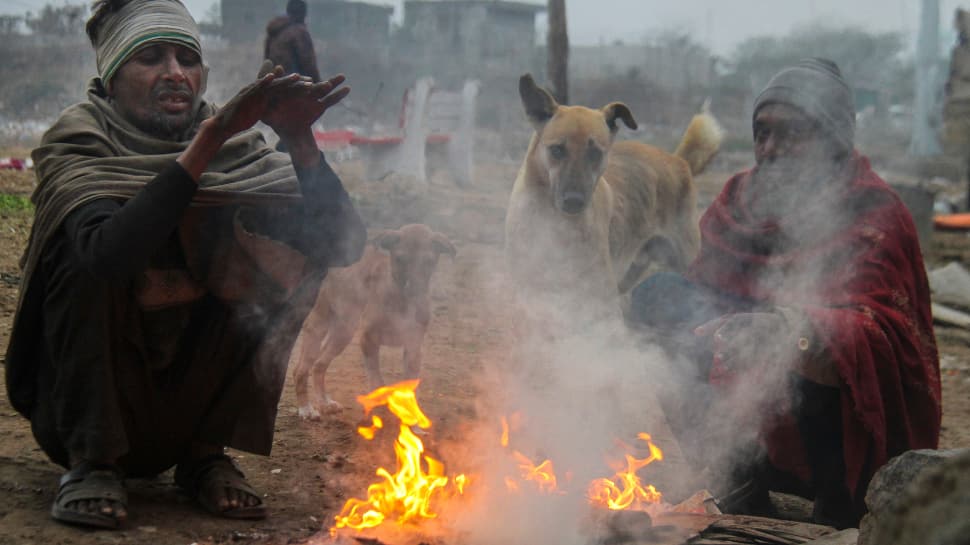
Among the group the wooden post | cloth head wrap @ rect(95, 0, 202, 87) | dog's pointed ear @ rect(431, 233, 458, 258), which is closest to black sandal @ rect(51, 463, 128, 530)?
cloth head wrap @ rect(95, 0, 202, 87)

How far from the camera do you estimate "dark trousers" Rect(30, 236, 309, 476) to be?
3021 millimetres

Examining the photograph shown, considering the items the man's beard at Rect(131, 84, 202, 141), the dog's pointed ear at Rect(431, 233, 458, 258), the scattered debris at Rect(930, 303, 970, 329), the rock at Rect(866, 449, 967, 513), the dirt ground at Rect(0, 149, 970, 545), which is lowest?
the scattered debris at Rect(930, 303, 970, 329)

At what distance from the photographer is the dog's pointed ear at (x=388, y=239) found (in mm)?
5391

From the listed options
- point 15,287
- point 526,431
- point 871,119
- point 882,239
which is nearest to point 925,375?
point 882,239

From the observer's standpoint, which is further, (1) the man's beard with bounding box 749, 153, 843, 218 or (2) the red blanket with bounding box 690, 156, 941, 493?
(1) the man's beard with bounding box 749, 153, 843, 218

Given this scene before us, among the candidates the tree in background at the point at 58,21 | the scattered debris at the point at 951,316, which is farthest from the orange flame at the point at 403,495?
the tree in background at the point at 58,21

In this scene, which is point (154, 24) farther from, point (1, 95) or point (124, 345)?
point (1, 95)

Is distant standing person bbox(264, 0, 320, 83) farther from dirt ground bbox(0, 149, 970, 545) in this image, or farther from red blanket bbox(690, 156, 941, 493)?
red blanket bbox(690, 156, 941, 493)

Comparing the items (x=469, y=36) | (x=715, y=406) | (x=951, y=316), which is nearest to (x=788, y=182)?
(x=715, y=406)

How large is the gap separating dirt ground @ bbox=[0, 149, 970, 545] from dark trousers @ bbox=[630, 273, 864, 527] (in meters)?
1.15

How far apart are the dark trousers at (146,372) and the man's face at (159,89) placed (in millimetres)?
568

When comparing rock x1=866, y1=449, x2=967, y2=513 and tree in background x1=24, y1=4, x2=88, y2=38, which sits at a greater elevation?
tree in background x1=24, y1=4, x2=88, y2=38

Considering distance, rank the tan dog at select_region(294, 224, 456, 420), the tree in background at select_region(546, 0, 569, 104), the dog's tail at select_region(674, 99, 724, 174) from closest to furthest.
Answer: the tan dog at select_region(294, 224, 456, 420) → the dog's tail at select_region(674, 99, 724, 174) → the tree in background at select_region(546, 0, 569, 104)

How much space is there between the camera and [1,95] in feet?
38.0
